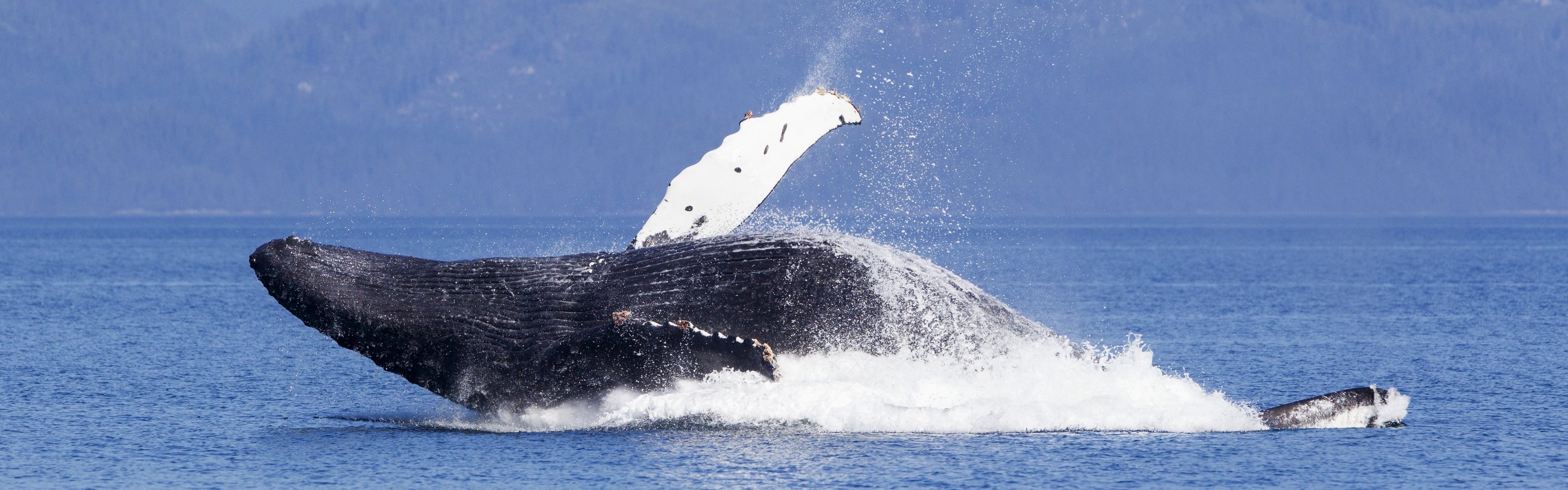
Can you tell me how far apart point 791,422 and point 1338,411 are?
4.35 m

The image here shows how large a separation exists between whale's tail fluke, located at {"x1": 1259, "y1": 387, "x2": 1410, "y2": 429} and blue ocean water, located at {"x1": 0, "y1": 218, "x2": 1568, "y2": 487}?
0.09 metres

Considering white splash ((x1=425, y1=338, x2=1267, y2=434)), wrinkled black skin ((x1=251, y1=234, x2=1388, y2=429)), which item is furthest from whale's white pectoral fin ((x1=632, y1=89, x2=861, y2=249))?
white splash ((x1=425, y1=338, x2=1267, y2=434))

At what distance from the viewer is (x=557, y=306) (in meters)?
13.5

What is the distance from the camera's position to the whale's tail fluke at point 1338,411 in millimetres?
13625

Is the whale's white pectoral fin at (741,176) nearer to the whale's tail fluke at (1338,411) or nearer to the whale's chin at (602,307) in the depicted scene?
the whale's chin at (602,307)

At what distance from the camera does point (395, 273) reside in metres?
13.8

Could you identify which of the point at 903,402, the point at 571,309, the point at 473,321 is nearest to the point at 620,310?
the point at 571,309

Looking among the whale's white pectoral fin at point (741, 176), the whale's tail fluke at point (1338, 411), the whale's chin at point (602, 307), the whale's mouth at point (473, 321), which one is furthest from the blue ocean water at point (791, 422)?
the whale's white pectoral fin at point (741, 176)

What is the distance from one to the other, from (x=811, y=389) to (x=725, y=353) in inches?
57.6

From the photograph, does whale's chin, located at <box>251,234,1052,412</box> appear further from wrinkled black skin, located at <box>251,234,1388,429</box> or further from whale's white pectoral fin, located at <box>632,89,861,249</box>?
whale's white pectoral fin, located at <box>632,89,861,249</box>

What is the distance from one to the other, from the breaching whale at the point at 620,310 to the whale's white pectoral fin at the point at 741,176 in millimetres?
706

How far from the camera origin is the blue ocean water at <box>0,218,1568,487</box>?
1223 centimetres

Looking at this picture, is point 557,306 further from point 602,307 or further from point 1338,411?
point 1338,411

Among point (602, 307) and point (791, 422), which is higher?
point (602, 307)
